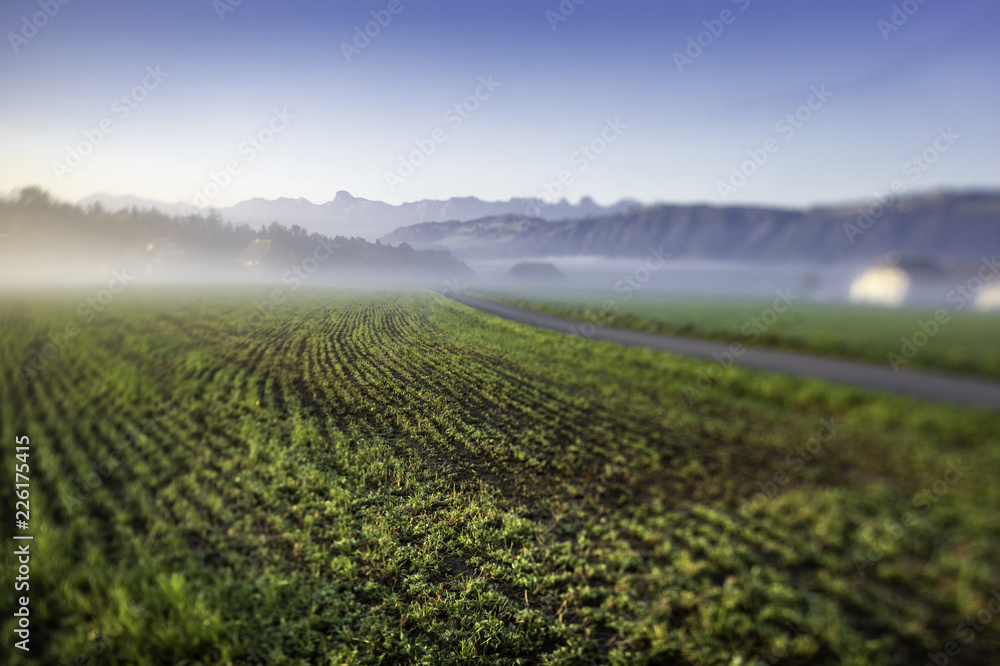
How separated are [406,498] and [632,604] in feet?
5.52

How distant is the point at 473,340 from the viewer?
3.87 meters

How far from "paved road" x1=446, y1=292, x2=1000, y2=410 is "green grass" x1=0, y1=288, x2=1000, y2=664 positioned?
80 millimetres

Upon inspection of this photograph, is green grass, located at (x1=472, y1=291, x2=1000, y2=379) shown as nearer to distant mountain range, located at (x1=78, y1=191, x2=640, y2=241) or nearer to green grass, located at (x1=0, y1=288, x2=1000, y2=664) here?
green grass, located at (x1=0, y1=288, x2=1000, y2=664)

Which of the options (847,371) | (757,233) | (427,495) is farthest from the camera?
(427,495)

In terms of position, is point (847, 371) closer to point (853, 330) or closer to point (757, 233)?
point (853, 330)

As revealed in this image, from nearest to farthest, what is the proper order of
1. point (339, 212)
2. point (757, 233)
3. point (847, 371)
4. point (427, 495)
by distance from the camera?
point (847, 371) < point (757, 233) < point (427, 495) < point (339, 212)

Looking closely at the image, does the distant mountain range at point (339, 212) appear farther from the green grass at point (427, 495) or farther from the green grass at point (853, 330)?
the green grass at point (853, 330)

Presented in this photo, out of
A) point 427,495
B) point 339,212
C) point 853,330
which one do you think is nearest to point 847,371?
point 853,330

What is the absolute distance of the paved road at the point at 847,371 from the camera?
1.38 meters

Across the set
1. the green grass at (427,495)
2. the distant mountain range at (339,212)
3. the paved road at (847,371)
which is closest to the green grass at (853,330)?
the paved road at (847,371)

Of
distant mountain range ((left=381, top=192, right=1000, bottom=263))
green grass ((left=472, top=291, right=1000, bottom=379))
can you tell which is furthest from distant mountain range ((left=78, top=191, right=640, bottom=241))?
green grass ((left=472, top=291, right=1000, bottom=379))

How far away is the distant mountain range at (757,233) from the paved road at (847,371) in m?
0.51

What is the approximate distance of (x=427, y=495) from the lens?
9.90ft

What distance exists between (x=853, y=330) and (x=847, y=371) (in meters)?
0.19
